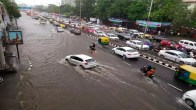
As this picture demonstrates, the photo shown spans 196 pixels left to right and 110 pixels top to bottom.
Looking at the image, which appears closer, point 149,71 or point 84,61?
point 149,71

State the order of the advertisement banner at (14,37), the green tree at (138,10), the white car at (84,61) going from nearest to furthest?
the white car at (84,61)
the advertisement banner at (14,37)
the green tree at (138,10)

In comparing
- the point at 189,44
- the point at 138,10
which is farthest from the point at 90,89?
the point at 138,10

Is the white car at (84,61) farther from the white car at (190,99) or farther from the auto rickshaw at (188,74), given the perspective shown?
the white car at (190,99)

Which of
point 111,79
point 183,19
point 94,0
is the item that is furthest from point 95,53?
point 94,0

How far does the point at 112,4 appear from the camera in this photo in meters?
66.4

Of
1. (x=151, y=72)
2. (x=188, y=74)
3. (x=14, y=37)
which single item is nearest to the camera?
(x=188, y=74)

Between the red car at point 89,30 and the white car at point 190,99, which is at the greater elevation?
the red car at point 89,30

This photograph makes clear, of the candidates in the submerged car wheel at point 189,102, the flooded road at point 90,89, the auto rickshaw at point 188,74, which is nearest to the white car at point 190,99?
the submerged car wheel at point 189,102

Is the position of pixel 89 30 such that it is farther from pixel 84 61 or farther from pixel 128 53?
pixel 84 61

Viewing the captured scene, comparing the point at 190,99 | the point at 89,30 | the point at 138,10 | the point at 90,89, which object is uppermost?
the point at 138,10

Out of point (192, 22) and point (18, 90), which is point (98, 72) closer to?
point (18, 90)

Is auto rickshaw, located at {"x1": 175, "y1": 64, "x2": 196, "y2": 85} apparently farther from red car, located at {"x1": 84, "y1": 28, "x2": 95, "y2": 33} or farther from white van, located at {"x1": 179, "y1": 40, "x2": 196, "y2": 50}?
red car, located at {"x1": 84, "y1": 28, "x2": 95, "y2": 33}

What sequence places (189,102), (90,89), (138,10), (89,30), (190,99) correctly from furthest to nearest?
1. (138,10)
2. (89,30)
3. (90,89)
4. (189,102)
5. (190,99)

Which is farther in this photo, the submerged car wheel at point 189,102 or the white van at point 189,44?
the white van at point 189,44
